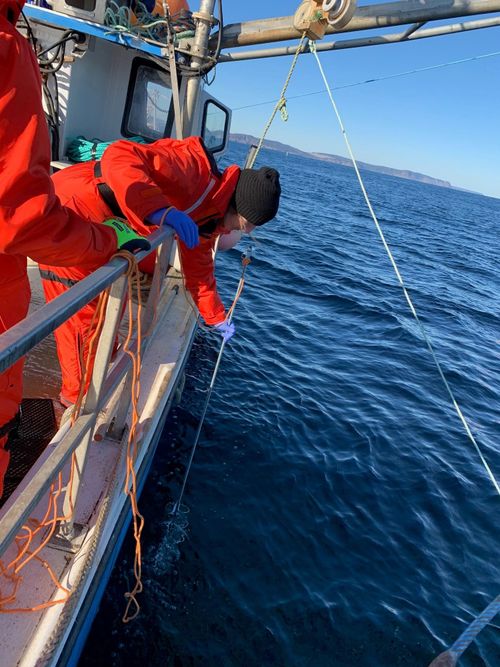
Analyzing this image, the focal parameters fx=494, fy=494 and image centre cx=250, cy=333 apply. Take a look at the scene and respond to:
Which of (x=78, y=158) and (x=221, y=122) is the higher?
(x=221, y=122)

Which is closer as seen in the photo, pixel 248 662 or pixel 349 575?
pixel 248 662

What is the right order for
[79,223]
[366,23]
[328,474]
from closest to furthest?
1. [79,223]
2. [366,23]
3. [328,474]

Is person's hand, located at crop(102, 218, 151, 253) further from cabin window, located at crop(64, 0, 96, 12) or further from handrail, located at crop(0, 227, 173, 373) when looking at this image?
cabin window, located at crop(64, 0, 96, 12)

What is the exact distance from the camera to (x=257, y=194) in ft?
12.0

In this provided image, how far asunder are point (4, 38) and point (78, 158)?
5594 millimetres

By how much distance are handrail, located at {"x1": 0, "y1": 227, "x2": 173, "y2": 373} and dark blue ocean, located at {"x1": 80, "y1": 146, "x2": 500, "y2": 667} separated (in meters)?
2.82

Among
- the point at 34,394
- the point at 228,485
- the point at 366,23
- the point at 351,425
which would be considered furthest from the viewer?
the point at 351,425

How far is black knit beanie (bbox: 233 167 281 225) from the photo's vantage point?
12.0 feet

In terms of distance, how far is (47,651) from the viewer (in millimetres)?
2104

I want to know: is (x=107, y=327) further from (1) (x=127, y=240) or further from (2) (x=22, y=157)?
(2) (x=22, y=157)

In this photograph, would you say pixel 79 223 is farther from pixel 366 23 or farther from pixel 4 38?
pixel 366 23

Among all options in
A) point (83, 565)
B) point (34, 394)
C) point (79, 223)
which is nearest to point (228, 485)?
point (34, 394)

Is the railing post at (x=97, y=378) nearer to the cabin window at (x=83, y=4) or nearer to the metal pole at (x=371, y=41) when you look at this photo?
the metal pole at (x=371, y=41)

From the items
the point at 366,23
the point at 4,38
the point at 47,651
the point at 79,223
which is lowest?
the point at 47,651
